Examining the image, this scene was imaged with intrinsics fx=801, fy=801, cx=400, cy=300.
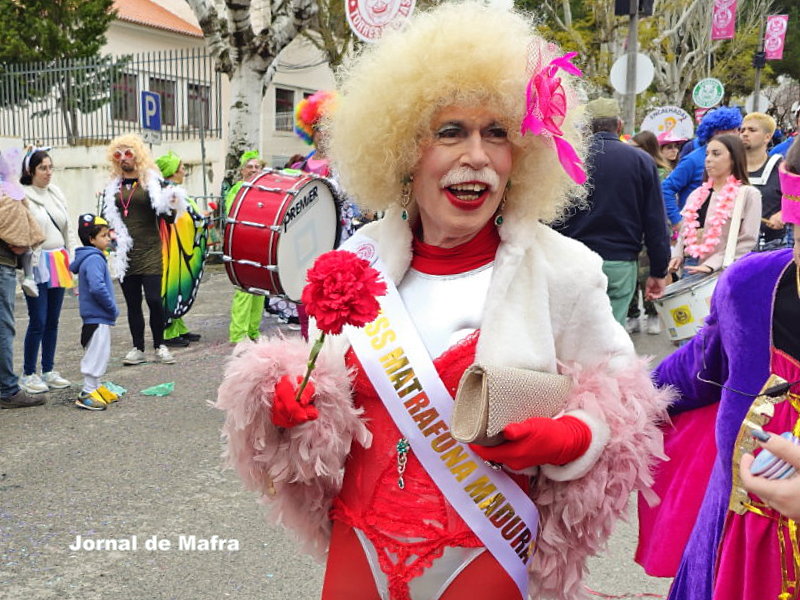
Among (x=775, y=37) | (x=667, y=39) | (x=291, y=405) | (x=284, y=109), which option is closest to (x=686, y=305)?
(x=291, y=405)

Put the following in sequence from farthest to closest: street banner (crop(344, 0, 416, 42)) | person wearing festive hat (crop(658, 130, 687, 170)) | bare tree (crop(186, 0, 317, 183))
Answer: person wearing festive hat (crop(658, 130, 687, 170)), bare tree (crop(186, 0, 317, 183)), street banner (crop(344, 0, 416, 42))

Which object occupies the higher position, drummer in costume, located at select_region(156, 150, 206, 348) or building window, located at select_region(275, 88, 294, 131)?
building window, located at select_region(275, 88, 294, 131)

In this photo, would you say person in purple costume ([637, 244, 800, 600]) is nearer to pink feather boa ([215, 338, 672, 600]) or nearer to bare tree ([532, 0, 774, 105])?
→ pink feather boa ([215, 338, 672, 600])

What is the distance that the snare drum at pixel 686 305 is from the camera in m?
4.36

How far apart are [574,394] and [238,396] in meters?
0.73

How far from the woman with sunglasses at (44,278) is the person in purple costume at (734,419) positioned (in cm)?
489

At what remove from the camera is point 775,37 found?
2609cm

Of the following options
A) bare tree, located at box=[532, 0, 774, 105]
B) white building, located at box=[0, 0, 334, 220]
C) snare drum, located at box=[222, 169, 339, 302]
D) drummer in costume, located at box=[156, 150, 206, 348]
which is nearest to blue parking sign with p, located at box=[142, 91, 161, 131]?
white building, located at box=[0, 0, 334, 220]

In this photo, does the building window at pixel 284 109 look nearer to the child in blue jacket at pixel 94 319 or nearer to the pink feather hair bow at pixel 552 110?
the child in blue jacket at pixel 94 319

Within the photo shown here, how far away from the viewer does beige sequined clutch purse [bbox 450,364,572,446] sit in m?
1.53

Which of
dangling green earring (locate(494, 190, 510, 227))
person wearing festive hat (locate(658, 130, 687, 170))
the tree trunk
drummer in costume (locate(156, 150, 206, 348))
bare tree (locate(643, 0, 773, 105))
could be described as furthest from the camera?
bare tree (locate(643, 0, 773, 105))

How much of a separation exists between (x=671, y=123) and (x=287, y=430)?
38.8 ft

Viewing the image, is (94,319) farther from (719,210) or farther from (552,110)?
(552,110)

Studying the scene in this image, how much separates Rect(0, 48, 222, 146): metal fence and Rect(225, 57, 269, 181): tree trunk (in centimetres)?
336
